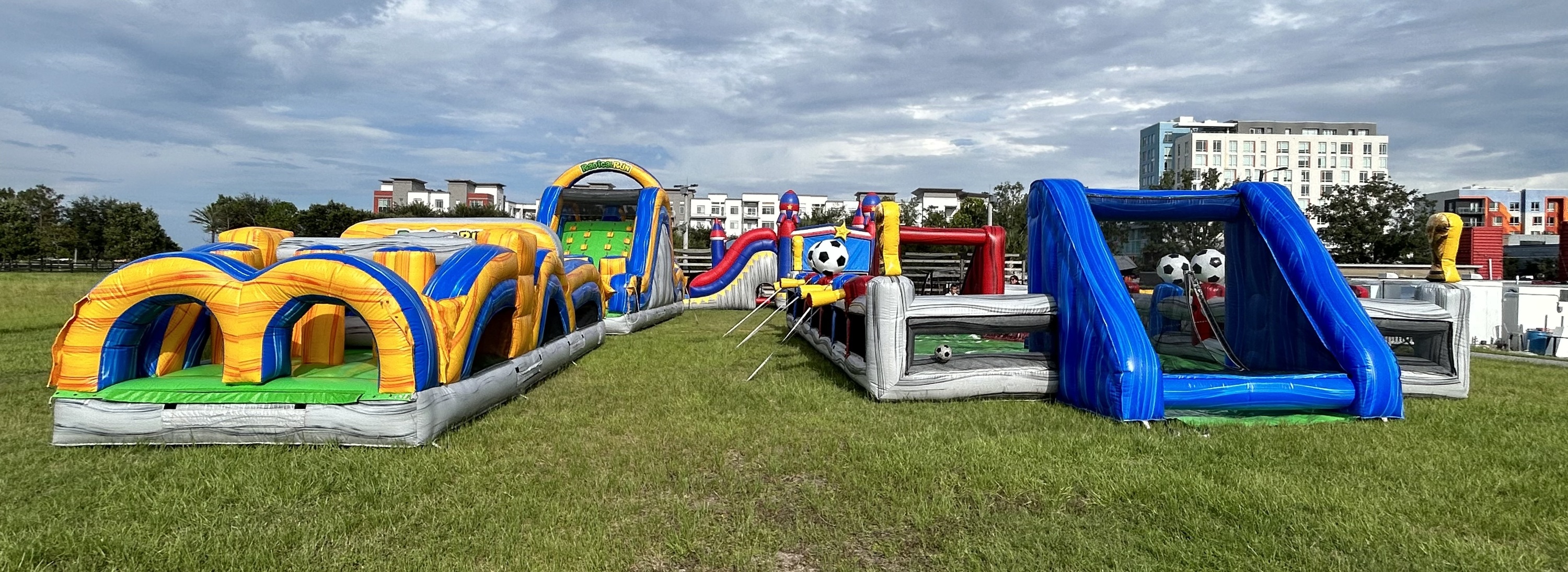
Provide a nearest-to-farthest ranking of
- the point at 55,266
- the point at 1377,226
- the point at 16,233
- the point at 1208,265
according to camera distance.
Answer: the point at 1208,265, the point at 1377,226, the point at 16,233, the point at 55,266

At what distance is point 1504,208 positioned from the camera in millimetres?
68938

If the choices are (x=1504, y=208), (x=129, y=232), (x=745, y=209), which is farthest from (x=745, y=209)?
(x=1504, y=208)

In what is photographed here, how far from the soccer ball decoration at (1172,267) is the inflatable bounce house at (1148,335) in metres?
0.60

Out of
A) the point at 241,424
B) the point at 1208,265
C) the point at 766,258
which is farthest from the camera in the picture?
the point at 766,258

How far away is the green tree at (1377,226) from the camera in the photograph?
33.2 m

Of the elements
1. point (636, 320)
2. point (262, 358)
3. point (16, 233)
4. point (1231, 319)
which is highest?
point (16, 233)

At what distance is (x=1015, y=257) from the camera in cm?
2595

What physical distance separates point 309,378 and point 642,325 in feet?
26.0

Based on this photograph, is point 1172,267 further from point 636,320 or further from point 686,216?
point 686,216

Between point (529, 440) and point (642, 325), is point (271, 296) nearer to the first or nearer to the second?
point (529, 440)

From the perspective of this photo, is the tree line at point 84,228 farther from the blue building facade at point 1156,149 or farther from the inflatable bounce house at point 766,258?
the blue building facade at point 1156,149

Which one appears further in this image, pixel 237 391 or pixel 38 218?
pixel 38 218

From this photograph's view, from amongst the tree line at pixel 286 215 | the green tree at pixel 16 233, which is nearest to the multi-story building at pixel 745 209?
the tree line at pixel 286 215

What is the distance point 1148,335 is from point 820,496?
4.36m
